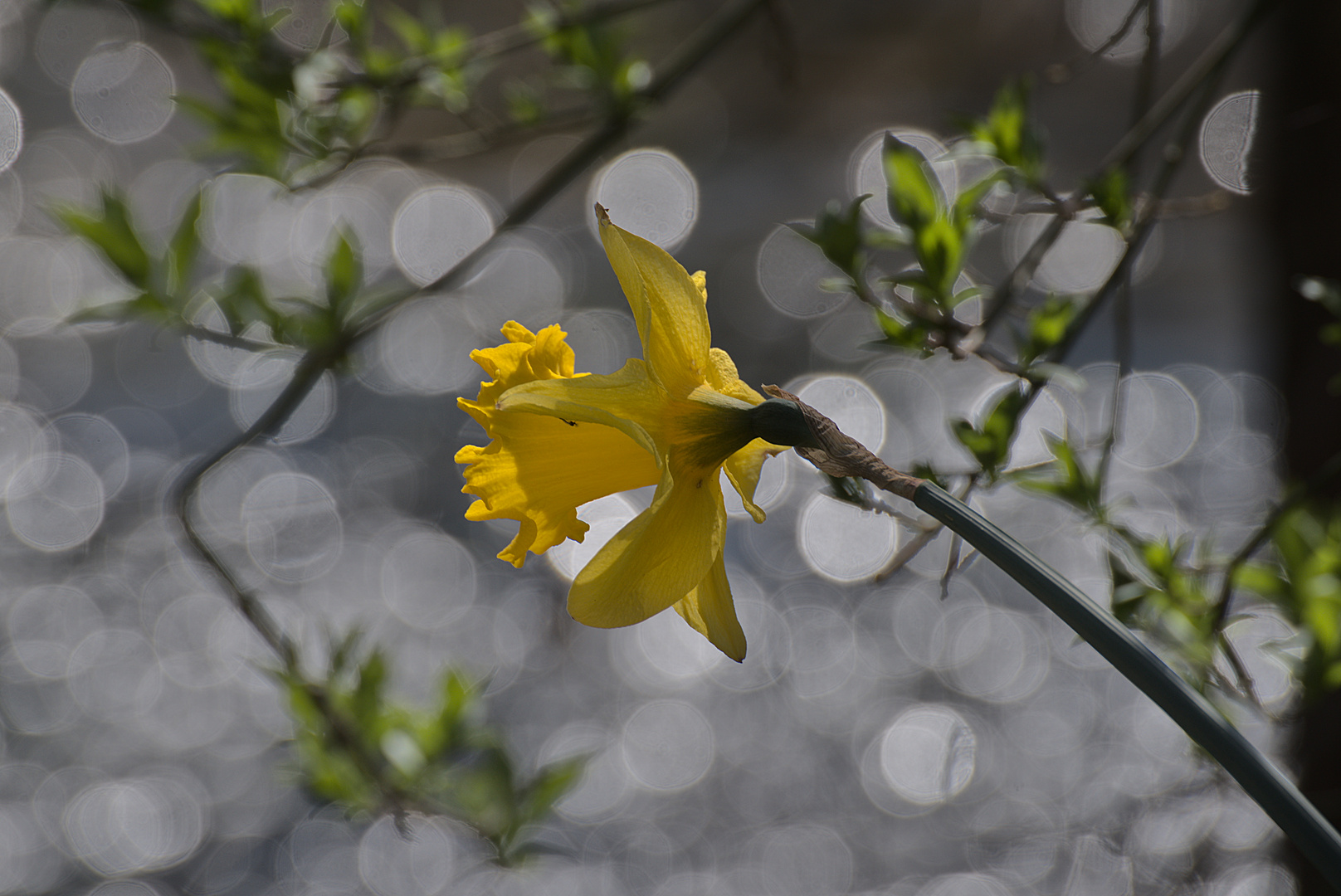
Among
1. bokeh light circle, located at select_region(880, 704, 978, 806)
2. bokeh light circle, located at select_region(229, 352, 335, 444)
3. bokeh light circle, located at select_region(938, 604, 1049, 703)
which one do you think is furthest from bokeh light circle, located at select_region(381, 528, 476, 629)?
bokeh light circle, located at select_region(938, 604, 1049, 703)

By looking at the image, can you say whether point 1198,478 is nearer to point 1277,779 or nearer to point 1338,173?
point 1338,173

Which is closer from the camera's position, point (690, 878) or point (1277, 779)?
point (1277, 779)

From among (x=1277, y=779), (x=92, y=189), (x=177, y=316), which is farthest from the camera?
(x=92, y=189)

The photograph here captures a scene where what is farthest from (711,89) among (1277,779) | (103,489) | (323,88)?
(1277,779)

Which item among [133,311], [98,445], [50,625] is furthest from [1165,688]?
[98,445]

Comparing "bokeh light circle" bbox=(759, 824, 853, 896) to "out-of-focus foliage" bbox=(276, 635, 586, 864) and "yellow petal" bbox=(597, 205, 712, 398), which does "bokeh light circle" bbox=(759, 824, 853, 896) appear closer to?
"out-of-focus foliage" bbox=(276, 635, 586, 864)

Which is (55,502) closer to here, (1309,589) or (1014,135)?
(1014,135)

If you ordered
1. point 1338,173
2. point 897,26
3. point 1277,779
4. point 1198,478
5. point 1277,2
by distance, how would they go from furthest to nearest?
point 897,26 < point 1198,478 < point 1338,173 < point 1277,2 < point 1277,779
